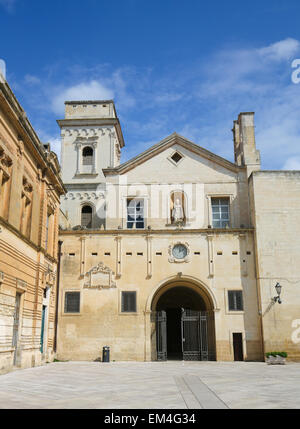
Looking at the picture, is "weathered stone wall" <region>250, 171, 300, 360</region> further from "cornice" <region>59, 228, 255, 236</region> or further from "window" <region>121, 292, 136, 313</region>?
"window" <region>121, 292, 136, 313</region>

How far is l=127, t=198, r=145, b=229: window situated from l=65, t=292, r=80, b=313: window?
570 cm

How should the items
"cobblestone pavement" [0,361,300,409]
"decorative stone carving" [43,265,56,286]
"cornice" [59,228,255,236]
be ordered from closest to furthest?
"cobblestone pavement" [0,361,300,409] < "decorative stone carving" [43,265,56,286] < "cornice" [59,228,255,236]

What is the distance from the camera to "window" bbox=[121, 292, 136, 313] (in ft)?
84.4

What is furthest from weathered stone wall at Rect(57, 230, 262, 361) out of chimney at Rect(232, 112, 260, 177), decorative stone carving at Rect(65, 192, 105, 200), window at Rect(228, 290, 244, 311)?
decorative stone carving at Rect(65, 192, 105, 200)

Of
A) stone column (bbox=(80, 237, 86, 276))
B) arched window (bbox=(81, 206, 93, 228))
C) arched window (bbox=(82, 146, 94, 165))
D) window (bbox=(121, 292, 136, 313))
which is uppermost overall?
arched window (bbox=(82, 146, 94, 165))

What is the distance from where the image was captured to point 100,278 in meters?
26.2

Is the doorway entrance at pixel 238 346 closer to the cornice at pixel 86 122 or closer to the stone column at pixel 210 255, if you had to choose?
the stone column at pixel 210 255

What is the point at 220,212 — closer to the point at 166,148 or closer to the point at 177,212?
the point at 177,212

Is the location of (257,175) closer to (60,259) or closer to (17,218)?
(60,259)

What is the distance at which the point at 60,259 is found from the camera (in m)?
26.7

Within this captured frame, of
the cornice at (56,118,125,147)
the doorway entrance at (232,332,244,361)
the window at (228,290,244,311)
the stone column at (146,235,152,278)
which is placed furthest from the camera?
the cornice at (56,118,125,147)

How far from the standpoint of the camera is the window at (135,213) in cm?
2869

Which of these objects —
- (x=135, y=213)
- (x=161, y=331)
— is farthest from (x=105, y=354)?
(x=135, y=213)

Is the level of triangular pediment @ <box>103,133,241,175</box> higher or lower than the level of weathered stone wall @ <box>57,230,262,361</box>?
higher
